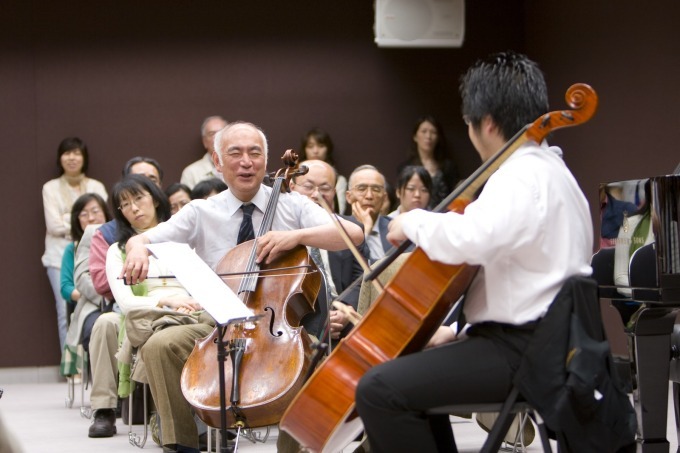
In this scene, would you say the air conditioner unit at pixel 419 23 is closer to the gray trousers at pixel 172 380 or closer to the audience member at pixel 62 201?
the audience member at pixel 62 201

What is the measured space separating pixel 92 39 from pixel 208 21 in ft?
2.94

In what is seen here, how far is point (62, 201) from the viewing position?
7.68 m

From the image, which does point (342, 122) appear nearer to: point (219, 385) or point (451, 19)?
point (451, 19)

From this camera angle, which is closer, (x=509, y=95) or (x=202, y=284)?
(x=509, y=95)

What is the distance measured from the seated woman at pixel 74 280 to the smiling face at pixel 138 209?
→ 0.73m

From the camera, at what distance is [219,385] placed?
3.23m

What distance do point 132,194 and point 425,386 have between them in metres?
2.95

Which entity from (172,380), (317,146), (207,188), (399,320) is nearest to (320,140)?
(317,146)

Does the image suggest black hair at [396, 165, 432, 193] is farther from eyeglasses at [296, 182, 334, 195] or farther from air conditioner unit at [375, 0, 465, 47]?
air conditioner unit at [375, 0, 465, 47]

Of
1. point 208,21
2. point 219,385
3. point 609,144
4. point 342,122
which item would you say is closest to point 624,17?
point 609,144

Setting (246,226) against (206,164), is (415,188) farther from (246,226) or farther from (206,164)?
(206,164)

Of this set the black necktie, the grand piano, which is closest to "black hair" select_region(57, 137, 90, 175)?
the black necktie

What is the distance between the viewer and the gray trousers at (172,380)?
393 centimetres

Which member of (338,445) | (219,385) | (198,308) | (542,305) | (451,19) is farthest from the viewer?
(451,19)
